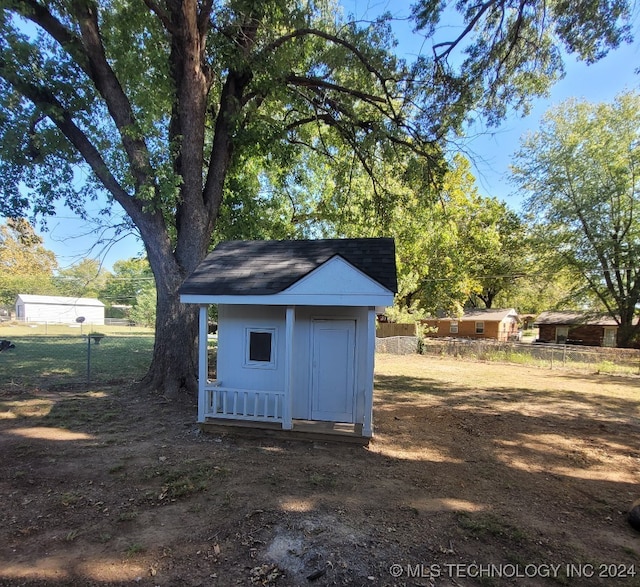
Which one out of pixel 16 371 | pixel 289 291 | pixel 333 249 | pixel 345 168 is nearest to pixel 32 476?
pixel 289 291

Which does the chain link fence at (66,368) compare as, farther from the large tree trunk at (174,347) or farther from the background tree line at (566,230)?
the background tree line at (566,230)

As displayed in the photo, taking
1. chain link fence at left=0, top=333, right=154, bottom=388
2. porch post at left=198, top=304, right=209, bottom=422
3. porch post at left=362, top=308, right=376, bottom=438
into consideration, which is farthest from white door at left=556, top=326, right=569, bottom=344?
porch post at left=198, top=304, right=209, bottom=422

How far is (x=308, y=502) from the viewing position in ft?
13.5

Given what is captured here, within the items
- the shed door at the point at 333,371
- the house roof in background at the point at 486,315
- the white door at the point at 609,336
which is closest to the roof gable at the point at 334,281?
the shed door at the point at 333,371

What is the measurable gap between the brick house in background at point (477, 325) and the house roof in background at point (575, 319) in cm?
363

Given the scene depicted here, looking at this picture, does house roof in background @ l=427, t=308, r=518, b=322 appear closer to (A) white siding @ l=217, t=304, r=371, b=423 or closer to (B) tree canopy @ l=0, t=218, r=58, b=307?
(A) white siding @ l=217, t=304, r=371, b=423

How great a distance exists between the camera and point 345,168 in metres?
13.6

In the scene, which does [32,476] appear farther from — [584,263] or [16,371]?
[584,263]

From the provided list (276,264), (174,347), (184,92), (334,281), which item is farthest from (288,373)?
(184,92)

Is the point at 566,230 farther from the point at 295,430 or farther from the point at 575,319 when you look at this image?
the point at 295,430

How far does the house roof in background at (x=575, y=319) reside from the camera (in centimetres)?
3123

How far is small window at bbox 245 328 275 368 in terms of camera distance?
6945 millimetres

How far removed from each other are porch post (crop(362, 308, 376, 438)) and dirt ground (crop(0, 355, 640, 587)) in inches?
14.8

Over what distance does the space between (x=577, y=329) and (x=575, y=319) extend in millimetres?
2969
